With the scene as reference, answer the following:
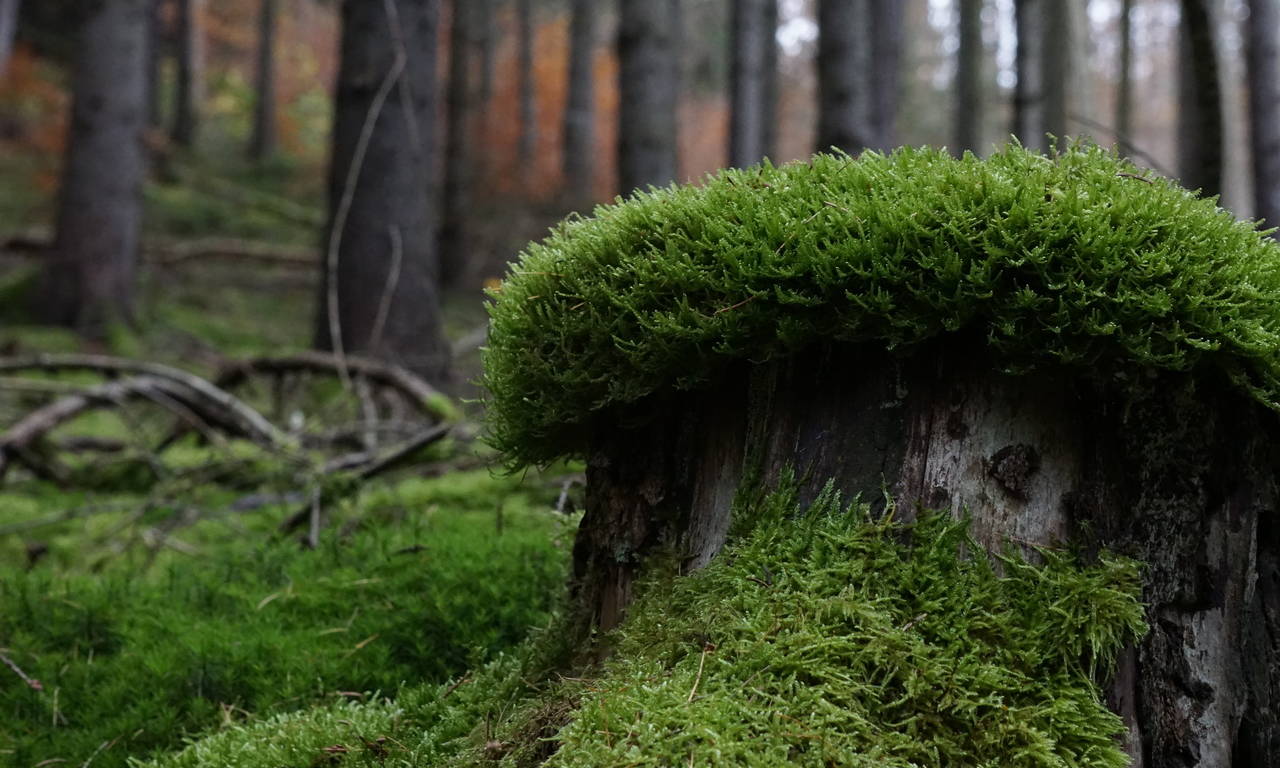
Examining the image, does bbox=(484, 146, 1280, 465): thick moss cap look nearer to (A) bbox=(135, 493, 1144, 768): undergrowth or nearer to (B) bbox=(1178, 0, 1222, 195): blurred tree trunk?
(A) bbox=(135, 493, 1144, 768): undergrowth

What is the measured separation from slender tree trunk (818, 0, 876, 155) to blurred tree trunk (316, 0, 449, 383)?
342 cm

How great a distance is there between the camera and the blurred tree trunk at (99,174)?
1083 centimetres

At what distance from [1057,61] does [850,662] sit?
1218 cm

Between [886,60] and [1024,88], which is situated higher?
[886,60]

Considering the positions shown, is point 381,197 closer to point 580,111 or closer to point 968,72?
point 580,111

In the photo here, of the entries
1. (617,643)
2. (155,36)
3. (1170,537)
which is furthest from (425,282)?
(155,36)

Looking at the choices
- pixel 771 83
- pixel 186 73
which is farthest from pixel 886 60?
pixel 186 73

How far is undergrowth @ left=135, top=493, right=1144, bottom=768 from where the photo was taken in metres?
1.56

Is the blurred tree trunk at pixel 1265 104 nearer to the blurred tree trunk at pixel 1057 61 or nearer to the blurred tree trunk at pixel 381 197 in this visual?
the blurred tree trunk at pixel 381 197

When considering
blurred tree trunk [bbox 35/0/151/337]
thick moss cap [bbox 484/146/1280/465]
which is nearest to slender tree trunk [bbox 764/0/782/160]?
blurred tree trunk [bbox 35/0/151/337]

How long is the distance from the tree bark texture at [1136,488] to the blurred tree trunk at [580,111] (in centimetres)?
1689

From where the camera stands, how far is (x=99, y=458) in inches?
243

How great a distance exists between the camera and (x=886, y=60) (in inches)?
519

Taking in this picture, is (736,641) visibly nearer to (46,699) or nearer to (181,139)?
(46,699)
